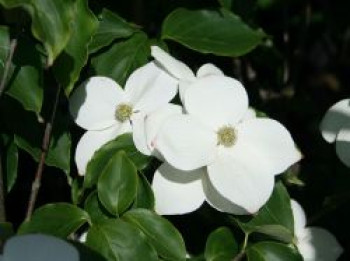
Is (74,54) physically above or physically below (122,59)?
above

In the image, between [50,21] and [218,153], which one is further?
[218,153]

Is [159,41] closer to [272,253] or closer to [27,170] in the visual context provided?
[272,253]

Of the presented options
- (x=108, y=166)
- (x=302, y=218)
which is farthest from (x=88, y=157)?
(x=302, y=218)

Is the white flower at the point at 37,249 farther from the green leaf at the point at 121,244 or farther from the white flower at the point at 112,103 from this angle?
the white flower at the point at 112,103

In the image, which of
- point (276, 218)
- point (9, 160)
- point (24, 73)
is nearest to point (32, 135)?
point (9, 160)

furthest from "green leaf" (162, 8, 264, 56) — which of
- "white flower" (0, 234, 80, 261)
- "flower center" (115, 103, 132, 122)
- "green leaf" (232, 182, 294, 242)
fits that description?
"white flower" (0, 234, 80, 261)

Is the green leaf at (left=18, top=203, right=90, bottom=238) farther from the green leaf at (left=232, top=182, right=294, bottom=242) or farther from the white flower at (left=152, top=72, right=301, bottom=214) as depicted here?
the green leaf at (left=232, top=182, right=294, bottom=242)

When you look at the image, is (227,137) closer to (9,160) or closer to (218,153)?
(218,153)
